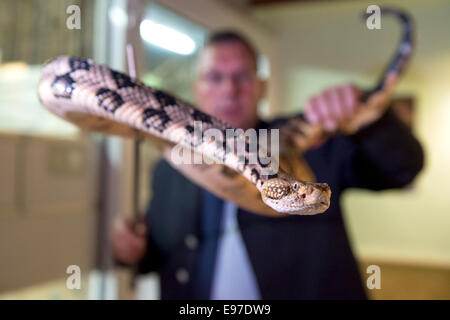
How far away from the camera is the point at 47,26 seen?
88cm

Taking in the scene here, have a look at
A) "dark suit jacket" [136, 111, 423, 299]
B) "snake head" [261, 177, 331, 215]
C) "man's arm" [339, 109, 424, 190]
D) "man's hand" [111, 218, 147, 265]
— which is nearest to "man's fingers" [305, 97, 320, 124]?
"dark suit jacket" [136, 111, 423, 299]

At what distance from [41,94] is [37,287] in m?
0.60

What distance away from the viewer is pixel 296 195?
442 mm

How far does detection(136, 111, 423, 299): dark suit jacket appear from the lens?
95 centimetres

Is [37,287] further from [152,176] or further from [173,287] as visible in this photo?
[152,176]

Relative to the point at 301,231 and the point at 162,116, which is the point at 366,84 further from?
the point at 162,116

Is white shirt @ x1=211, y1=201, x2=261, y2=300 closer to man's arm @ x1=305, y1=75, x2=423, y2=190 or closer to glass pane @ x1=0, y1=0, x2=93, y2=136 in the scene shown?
→ man's arm @ x1=305, y1=75, x2=423, y2=190

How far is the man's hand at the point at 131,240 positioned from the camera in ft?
3.86

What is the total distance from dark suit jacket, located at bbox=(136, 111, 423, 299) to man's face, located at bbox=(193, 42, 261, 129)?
241 mm

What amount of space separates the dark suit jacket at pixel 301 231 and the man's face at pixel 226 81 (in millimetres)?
241

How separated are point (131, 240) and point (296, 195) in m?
0.83

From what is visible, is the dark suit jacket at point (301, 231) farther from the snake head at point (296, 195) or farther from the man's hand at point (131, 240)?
the snake head at point (296, 195)
